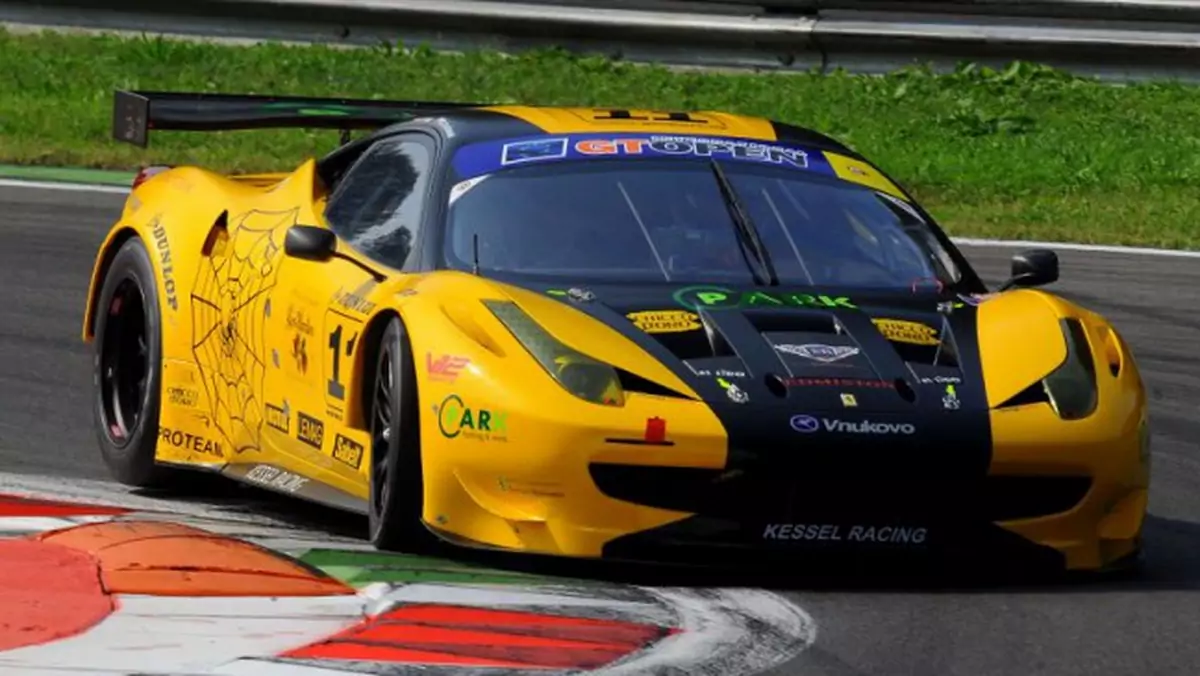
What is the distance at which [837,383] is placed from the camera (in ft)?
21.2

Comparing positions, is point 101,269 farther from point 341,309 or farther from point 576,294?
point 576,294

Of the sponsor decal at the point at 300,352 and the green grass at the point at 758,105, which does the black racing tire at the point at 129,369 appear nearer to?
the sponsor decal at the point at 300,352

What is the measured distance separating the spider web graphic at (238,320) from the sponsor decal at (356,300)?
0.51 meters

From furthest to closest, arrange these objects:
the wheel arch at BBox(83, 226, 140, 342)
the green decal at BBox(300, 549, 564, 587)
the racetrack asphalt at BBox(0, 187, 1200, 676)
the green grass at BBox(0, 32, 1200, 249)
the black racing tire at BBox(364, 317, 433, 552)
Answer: the green grass at BBox(0, 32, 1200, 249)
the wheel arch at BBox(83, 226, 140, 342)
the black racing tire at BBox(364, 317, 433, 552)
the green decal at BBox(300, 549, 564, 587)
the racetrack asphalt at BBox(0, 187, 1200, 676)

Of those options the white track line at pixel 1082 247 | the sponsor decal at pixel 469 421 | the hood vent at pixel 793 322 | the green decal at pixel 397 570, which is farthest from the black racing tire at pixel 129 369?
the white track line at pixel 1082 247

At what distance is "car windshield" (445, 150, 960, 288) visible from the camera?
7.20 meters

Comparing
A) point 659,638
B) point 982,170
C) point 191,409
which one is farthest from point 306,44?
point 659,638

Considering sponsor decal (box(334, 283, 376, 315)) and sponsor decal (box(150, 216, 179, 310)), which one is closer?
sponsor decal (box(334, 283, 376, 315))

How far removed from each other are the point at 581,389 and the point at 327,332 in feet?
3.77

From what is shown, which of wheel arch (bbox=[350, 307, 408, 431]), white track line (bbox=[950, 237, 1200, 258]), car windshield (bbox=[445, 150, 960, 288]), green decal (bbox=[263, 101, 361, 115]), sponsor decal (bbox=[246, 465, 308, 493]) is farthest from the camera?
white track line (bbox=[950, 237, 1200, 258])

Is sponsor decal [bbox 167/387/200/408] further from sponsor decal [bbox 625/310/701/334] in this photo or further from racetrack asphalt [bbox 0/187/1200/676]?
sponsor decal [bbox 625/310/701/334]

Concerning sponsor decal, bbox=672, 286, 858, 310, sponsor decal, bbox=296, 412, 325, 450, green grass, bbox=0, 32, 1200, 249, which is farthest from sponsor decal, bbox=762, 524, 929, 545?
green grass, bbox=0, 32, 1200, 249

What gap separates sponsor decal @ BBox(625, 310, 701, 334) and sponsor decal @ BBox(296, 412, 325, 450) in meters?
1.06

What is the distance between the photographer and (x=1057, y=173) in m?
15.5
